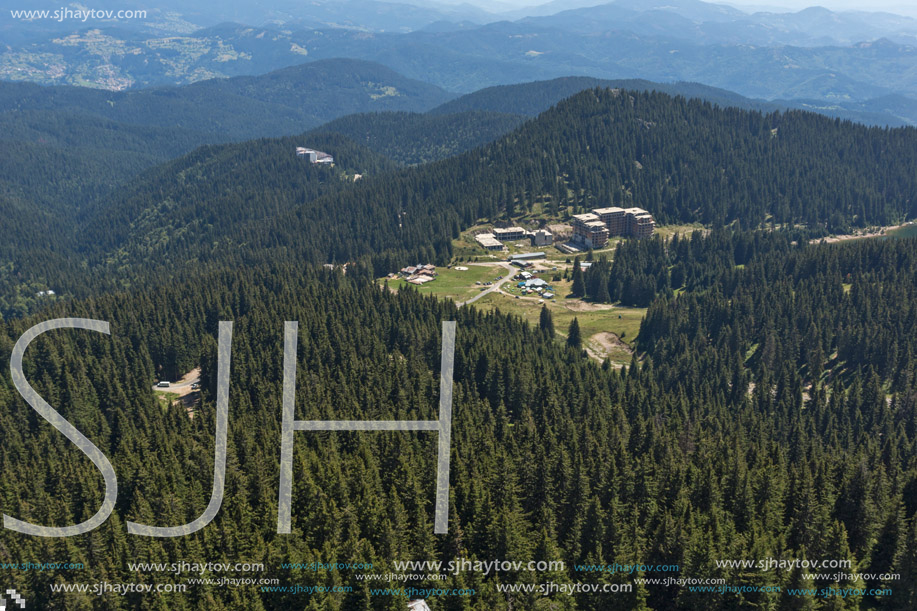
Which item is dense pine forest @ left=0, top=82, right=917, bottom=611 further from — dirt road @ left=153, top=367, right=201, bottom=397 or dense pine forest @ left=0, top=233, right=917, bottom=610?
dirt road @ left=153, top=367, right=201, bottom=397

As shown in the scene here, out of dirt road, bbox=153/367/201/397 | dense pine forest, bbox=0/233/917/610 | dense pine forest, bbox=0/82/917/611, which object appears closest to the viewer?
dense pine forest, bbox=0/82/917/611

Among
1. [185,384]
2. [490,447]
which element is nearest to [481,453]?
[490,447]

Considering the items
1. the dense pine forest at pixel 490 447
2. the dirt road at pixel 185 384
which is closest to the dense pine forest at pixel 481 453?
the dense pine forest at pixel 490 447

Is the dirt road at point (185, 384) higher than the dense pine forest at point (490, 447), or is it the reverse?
the dense pine forest at point (490, 447)

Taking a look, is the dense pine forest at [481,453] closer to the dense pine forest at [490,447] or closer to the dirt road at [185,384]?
the dense pine forest at [490,447]

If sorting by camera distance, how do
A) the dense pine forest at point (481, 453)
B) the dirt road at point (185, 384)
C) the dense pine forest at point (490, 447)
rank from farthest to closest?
the dirt road at point (185, 384) < the dense pine forest at point (490, 447) < the dense pine forest at point (481, 453)

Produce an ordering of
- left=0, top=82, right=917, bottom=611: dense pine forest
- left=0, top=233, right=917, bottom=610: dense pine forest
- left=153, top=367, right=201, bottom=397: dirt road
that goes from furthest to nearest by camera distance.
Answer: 1. left=153, top=367, right=201, bottom=397: dirt road
2. left=0, top=233, right=917, bottom=610: dense pine forest
3. left=0, top=82, right=917, bottom=611: dense pine forest

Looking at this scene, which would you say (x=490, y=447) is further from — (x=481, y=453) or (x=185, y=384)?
(x=185, y=384)

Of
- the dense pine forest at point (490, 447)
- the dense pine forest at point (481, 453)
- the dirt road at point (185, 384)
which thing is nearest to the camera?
the dense pine forest at point (481, 453)

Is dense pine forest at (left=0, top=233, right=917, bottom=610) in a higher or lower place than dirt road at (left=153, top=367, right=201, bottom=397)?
higher

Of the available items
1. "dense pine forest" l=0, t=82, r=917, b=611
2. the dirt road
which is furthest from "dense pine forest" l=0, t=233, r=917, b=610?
the dirt road

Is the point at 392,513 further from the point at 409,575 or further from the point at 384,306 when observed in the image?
the point at 384,306
